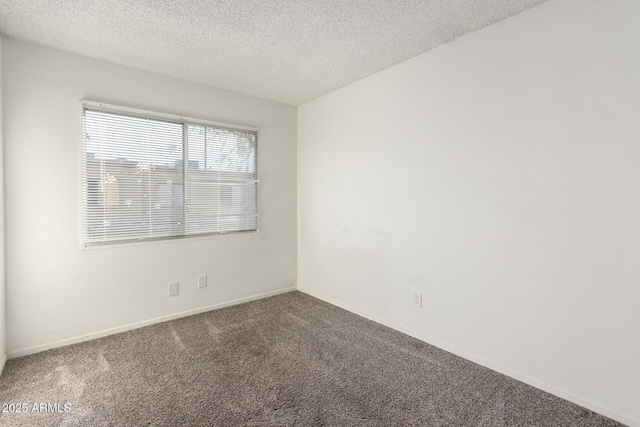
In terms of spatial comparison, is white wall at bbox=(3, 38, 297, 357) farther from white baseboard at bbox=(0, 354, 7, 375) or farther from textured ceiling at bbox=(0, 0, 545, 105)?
textured ceiling at bbox=(0, 0, 545, 105)

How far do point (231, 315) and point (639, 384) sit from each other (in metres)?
3.17

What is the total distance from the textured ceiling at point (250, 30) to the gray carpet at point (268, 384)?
252cm

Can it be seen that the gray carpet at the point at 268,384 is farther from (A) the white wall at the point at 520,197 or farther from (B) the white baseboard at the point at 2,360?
(A) the white wall at the point at 520,197

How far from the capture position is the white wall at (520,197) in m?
1.71

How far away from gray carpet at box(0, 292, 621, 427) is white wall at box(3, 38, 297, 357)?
0.31 metres

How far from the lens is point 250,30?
7.41 feet

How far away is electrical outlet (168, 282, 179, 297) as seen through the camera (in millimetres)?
3131

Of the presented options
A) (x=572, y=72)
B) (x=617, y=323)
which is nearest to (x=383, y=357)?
(x=617, y=323)

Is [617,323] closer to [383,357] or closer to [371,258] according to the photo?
[383,357]

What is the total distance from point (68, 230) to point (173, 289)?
1065 mm

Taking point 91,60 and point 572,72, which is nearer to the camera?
point 572,72

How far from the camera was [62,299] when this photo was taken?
2.58 meters

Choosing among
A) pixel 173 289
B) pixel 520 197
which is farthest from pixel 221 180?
pixel 520 197

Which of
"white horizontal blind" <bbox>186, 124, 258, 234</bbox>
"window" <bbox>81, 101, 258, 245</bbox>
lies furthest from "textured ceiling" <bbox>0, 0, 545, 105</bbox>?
"white horizontal blind" <bbox>186, 124, 258, 234</bbox>
